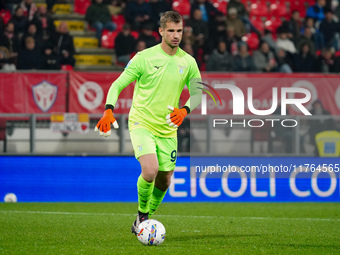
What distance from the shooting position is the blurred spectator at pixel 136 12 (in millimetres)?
17000

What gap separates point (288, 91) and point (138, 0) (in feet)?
18.9


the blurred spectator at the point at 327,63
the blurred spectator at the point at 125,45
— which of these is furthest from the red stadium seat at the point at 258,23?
the blurred spectator at the point at 125,45

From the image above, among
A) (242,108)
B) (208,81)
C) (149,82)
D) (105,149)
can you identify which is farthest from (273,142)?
(149,82)

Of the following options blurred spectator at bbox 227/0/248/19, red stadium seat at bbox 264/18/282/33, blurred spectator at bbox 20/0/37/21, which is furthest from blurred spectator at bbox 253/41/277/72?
blurred spectator at bbox 20/0/37/21

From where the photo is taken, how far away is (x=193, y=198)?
12.2 metres

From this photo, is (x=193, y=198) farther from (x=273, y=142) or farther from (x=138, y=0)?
(x=138, y=0)

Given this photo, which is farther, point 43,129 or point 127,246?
point 43,129

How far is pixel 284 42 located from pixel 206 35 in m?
2.25

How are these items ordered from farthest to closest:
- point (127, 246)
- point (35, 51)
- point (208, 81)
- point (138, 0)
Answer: point (138, 0), point (35, 51), point (208, 81), point (127, 246)

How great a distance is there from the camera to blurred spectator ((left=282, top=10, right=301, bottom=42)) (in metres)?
17.9

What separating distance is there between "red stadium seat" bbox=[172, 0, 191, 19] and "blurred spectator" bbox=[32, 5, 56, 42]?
12.9ft

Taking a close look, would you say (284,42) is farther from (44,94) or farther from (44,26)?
(44,94)

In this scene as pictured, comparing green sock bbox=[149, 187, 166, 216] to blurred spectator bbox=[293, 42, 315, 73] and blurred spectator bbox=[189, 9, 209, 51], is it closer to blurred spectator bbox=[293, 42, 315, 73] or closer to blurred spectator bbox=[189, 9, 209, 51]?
blurred spectator bbox=[293, 42, 315, 73]

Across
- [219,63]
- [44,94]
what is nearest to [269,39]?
[219,63]
